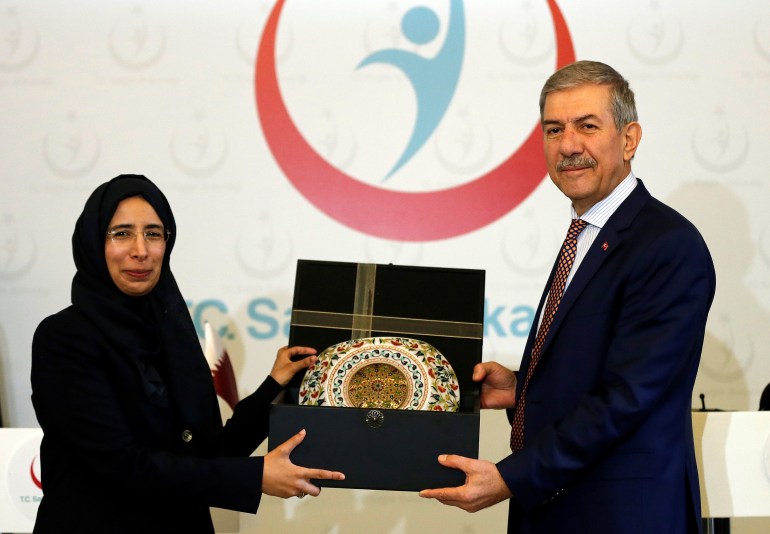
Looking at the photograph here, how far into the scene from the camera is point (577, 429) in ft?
6.39

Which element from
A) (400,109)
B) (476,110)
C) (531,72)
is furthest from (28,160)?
(531,72)

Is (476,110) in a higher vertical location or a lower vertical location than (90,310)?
higher

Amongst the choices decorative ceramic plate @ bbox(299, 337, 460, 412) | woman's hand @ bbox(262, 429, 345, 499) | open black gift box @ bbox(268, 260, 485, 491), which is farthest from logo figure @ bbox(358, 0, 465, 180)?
woman's hand @ bbox(262, 429, 345, 499)

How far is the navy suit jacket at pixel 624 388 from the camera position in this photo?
193 centimetres

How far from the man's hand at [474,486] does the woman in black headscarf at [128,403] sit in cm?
26

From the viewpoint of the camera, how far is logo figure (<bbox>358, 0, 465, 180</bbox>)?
3.80m

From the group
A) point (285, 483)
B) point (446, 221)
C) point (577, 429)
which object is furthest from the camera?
point (446, 221)

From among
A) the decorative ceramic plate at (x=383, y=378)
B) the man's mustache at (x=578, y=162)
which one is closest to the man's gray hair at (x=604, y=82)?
the man's mustache at (x=578, y=162)

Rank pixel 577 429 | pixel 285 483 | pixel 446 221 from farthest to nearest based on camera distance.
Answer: pixel 446 221, pixel 285 483, pixel 577 429

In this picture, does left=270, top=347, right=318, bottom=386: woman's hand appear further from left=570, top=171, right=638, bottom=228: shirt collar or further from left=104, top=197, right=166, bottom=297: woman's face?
left=570, top=171, right=638, bottom=228: shirt collar

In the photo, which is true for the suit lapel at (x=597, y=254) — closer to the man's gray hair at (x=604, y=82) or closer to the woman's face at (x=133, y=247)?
the man's gray hair at (x=604, y=82)

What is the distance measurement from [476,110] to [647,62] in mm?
781

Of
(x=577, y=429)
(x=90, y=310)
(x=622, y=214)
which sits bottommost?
(x=577, y=429)

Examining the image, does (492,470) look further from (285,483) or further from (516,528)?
(285,483)
